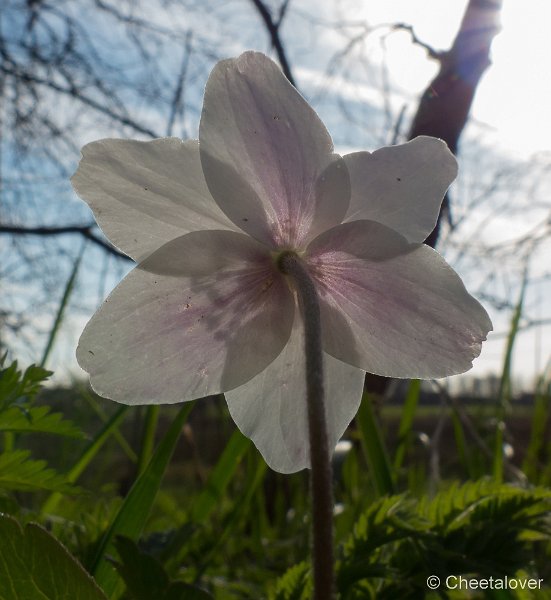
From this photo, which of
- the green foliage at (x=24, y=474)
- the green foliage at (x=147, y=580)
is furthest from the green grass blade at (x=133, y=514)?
the green foliage at (x=147, y=580)

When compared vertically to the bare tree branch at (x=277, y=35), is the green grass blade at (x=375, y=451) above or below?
below

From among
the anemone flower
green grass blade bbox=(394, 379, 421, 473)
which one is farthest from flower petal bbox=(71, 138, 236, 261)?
green grass blade bbox=(394, 379, 421, 473)

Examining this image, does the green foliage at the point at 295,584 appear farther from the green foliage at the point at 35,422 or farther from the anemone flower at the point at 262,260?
the green foliage at the point at 35,422

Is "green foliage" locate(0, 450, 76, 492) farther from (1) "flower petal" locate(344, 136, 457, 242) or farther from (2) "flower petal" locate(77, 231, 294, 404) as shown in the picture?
(1) "flower petal" locate(344, 136, 457, 242)

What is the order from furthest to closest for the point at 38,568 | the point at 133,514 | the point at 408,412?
1. the point at 408,412
2. the point at 133,514
3. the point at 38,568

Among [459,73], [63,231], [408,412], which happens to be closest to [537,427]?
[408,412]

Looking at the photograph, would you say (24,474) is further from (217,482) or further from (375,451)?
(375,451)
